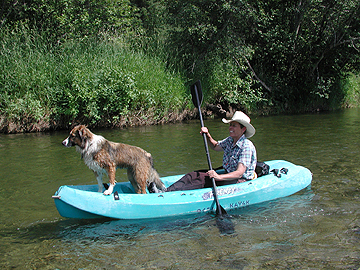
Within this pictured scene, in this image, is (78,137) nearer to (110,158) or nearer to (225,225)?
(110,158)

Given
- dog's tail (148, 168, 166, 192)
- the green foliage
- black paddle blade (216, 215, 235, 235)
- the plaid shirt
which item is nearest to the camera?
black paddle blade (216, 215, 235, 235)

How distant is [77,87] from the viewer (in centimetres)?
1189

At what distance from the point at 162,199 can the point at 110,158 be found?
87cm

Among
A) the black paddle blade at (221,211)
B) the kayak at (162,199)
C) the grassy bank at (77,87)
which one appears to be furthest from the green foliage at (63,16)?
the black paddle blade at (221,211)

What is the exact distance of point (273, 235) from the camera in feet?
14.1

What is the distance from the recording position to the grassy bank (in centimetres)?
1184

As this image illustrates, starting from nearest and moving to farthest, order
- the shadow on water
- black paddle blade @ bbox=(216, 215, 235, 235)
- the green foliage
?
the shadow on water → black paddle blade @ bbox=(216, 215, 235, 235) → the green foliage

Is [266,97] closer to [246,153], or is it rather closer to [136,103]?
[136,103]

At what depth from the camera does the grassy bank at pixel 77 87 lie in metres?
11.8


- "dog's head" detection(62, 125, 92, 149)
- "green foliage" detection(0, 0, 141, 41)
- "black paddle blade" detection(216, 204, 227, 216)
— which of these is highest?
"green foliage" detection(0, 0, 141, 41)

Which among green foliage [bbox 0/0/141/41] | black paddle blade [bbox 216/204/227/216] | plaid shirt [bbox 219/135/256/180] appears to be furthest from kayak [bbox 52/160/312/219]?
green foliage [bbox 0/0/141/41]

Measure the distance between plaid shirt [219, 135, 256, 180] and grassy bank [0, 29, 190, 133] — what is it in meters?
7.67

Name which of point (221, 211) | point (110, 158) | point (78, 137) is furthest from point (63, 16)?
point (221, 211)

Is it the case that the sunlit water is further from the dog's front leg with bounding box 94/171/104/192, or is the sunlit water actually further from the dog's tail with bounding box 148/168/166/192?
the dog's tail with bounding box 148/168/166/192
